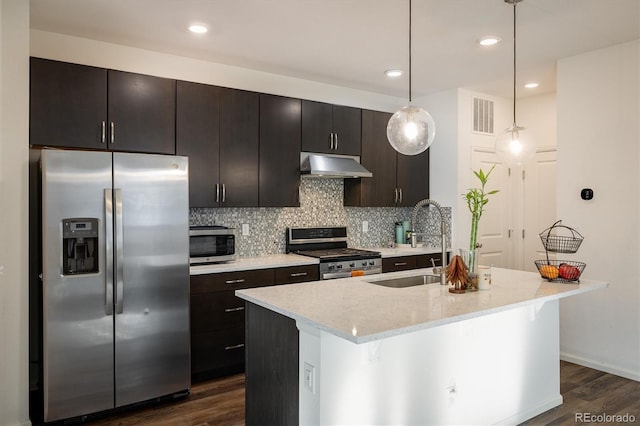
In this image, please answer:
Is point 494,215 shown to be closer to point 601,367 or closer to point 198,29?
point 601,367

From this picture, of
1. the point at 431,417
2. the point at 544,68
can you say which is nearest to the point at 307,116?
the point at 544,68

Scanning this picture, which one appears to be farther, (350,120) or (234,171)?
(350,120)

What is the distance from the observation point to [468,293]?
255 centimetres

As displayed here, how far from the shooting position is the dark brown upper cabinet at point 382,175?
16.0 ft

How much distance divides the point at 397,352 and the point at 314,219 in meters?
2.68

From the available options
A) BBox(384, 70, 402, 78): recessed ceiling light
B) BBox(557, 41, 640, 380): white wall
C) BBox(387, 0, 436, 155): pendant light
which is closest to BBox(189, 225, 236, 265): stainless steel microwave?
BBox(387, 0, 436, 155): pendant light

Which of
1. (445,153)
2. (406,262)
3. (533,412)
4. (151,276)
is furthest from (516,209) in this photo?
(151,276)

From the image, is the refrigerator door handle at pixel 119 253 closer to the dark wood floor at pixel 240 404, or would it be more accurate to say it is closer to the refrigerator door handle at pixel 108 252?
the refrigerator door handle at pixel 108 252

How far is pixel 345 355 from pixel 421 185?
352 centimetres

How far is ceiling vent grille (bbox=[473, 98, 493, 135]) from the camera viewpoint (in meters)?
5.22

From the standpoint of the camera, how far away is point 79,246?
2924 mm

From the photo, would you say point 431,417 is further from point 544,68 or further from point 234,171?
point 544,68

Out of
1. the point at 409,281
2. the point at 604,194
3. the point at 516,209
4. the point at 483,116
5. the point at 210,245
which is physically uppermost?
the point at 483,116

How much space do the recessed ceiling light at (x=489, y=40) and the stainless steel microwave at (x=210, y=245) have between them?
252 cm
